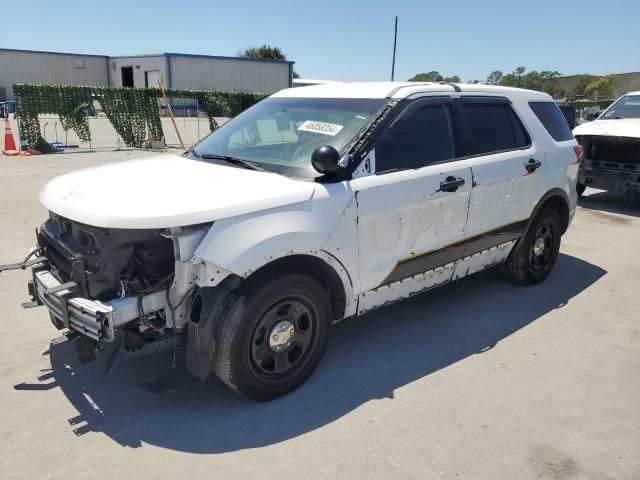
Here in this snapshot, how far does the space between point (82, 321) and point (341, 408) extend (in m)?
1.56

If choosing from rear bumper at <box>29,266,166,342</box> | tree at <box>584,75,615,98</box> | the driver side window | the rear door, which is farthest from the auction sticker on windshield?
tree at <box>584,75,615,98</box>

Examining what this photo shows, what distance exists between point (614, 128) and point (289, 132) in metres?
7.56

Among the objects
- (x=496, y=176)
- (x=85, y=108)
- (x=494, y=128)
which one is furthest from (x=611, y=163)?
(x=85, y=108)

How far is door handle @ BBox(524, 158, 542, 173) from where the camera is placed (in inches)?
180

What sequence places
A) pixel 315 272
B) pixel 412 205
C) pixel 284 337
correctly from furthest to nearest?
pixel 412 205 → pixel 315 272 → pixel 284 337

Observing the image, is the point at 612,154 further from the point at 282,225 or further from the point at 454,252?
the point at 282,225

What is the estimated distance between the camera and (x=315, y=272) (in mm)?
3264

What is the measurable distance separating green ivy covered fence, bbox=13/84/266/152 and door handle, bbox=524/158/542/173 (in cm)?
1460

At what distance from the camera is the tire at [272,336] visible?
2.87m

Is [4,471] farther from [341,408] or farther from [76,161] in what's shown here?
[76,161]

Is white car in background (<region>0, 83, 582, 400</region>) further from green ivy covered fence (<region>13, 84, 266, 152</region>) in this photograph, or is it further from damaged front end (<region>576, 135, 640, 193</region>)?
green ivy covered fence (<region>13, 84, 266, 152</region>)

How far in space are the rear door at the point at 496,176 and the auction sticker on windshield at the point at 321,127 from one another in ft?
3.69

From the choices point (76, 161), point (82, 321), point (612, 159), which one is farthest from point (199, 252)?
point (76, 161)

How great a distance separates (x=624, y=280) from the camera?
5.54 m
